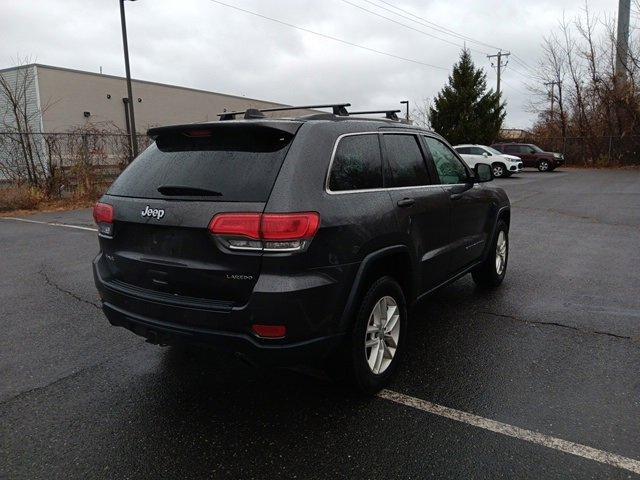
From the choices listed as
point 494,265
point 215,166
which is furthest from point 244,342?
point 494,265

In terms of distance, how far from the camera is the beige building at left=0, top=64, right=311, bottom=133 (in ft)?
75.8

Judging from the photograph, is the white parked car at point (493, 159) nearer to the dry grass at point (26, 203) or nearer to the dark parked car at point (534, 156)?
the dark parked car at point (534, 156)

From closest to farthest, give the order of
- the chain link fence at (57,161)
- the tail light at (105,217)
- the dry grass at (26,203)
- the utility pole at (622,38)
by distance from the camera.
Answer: the tail light at (105,217), the dry grass at (26,203), the chain link fence at (57,161), the utility pole at (622,38)

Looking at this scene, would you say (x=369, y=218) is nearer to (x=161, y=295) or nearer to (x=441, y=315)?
(x=161, y=295)

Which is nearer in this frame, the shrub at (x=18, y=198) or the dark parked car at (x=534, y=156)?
the shrub at (x=18, y=198)

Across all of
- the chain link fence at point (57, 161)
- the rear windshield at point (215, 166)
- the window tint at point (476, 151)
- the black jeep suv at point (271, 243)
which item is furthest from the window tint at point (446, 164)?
the window tint at point (476, 151)

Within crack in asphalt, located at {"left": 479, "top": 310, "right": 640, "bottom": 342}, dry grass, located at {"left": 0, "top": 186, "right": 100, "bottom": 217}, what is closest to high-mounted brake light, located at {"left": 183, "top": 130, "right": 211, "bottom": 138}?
crack in asphalt, located at {"left": 479, "top": 310, "right": 640, "bottom": 342}

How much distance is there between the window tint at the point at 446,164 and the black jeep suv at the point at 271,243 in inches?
30.5

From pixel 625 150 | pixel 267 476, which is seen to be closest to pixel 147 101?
pixel 267 476

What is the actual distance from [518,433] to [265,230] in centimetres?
182

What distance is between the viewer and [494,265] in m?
5.51

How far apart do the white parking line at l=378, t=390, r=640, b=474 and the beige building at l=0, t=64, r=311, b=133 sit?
1882 centimetres

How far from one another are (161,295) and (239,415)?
869 millimetres

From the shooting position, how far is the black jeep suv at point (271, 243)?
264 cm
